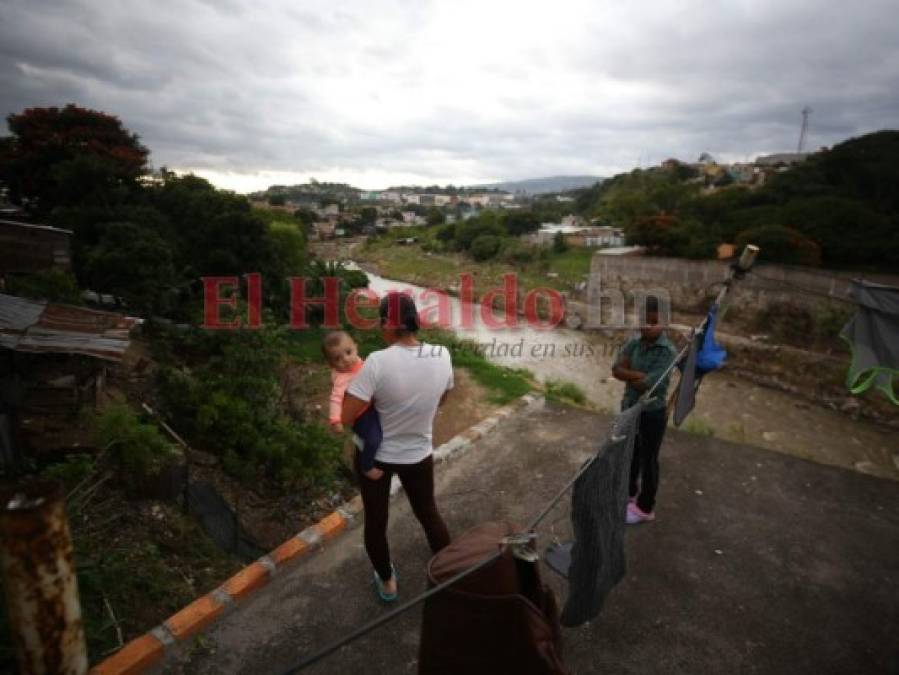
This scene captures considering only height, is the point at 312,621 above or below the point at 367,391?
below

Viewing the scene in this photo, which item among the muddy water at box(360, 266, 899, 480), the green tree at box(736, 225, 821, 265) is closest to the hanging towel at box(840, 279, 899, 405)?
the muddy water at box(360, 266, 899, 480)

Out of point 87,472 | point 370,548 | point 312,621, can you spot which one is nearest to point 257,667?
point 312,621

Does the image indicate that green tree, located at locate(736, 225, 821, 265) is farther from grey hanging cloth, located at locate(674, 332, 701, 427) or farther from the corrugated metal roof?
the corrugated metal roof

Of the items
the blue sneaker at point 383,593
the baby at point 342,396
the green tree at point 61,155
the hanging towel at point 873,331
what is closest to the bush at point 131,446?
the baby at point 342,396

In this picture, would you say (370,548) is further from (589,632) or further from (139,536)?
(139,536)

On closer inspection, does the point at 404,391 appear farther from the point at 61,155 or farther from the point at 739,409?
the point at 61,155

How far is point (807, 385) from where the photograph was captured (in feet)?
40.7

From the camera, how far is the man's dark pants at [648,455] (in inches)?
120

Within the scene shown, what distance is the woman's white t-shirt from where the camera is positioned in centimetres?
206

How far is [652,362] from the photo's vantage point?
3027 millimetres

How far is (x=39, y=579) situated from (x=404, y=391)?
1346mm

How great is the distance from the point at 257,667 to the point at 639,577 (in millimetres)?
2211

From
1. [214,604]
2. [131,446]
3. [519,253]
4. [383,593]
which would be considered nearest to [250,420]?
[131,446]

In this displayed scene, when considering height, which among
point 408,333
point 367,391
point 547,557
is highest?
point 408,333
